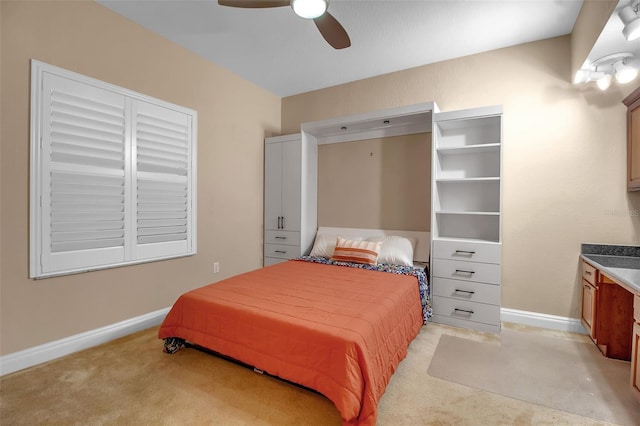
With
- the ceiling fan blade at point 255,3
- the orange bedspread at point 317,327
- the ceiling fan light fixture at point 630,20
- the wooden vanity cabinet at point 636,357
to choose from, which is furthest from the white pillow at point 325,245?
the ceiling fan light fixture at point 630,20

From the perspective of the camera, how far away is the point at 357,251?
3193 mm

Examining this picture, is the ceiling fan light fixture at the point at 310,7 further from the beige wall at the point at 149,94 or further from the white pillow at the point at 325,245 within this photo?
the white pillow at the point at 325,245

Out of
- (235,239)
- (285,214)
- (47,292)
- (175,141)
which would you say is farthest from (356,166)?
(47,292)

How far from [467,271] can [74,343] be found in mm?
3447

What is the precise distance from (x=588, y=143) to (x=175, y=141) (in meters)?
3.97

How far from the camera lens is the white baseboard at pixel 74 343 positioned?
204 centimetres

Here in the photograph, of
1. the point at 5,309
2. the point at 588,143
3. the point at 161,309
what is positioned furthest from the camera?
the point at 161,309

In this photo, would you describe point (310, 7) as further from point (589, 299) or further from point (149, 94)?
point (589, 299)

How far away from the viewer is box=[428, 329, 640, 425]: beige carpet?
1.74 meters

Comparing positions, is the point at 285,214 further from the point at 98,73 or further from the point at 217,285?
the point at 98,73

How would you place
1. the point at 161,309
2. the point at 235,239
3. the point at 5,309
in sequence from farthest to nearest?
1. the point at 235,239
2. the point at 161,309
3. the point at 5,309

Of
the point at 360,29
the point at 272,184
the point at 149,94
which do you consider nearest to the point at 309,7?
the point at 360,29

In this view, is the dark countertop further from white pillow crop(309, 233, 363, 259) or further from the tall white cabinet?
white pillow crop(309, 233, 363, 259)

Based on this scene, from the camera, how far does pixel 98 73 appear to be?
96.8 inches
